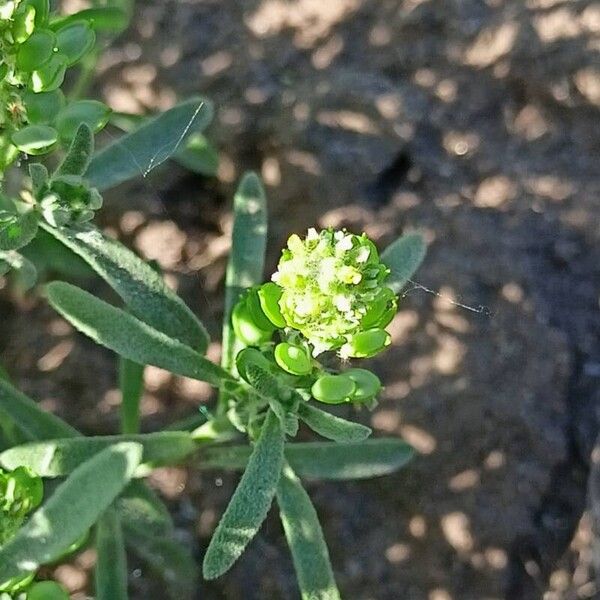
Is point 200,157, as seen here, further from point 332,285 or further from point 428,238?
point 332,285

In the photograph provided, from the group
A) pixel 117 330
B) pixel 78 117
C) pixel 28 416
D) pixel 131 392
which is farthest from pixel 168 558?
pixel 78 117

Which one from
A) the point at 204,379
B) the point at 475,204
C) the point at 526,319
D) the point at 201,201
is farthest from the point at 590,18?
the point at 204,379

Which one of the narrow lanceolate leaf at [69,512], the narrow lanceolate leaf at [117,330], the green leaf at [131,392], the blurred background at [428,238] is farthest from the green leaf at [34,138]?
the blurred background at [428,238]

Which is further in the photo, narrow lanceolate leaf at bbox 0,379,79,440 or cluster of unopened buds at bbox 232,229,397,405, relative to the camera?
narrow lanceolate leaf at bbox 0,379,79,440

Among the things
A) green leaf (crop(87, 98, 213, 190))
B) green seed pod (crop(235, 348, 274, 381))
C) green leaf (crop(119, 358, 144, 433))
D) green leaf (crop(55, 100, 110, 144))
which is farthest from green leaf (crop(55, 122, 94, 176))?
green leaf (crop(119, 358, 144, 433))

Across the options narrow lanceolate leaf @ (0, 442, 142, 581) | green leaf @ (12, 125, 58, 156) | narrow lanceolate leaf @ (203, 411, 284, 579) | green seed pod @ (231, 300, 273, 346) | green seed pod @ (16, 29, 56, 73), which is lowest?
narrow lanceolate leaf @ (203, 411, 284, 579)

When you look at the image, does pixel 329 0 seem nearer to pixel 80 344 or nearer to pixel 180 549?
pixel 80 344

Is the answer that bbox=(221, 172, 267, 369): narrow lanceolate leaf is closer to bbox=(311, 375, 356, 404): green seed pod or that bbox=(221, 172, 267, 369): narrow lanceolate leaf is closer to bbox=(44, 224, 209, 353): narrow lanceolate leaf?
bbox=(44, 224, 209, 353): narrow lanceolate leaf
